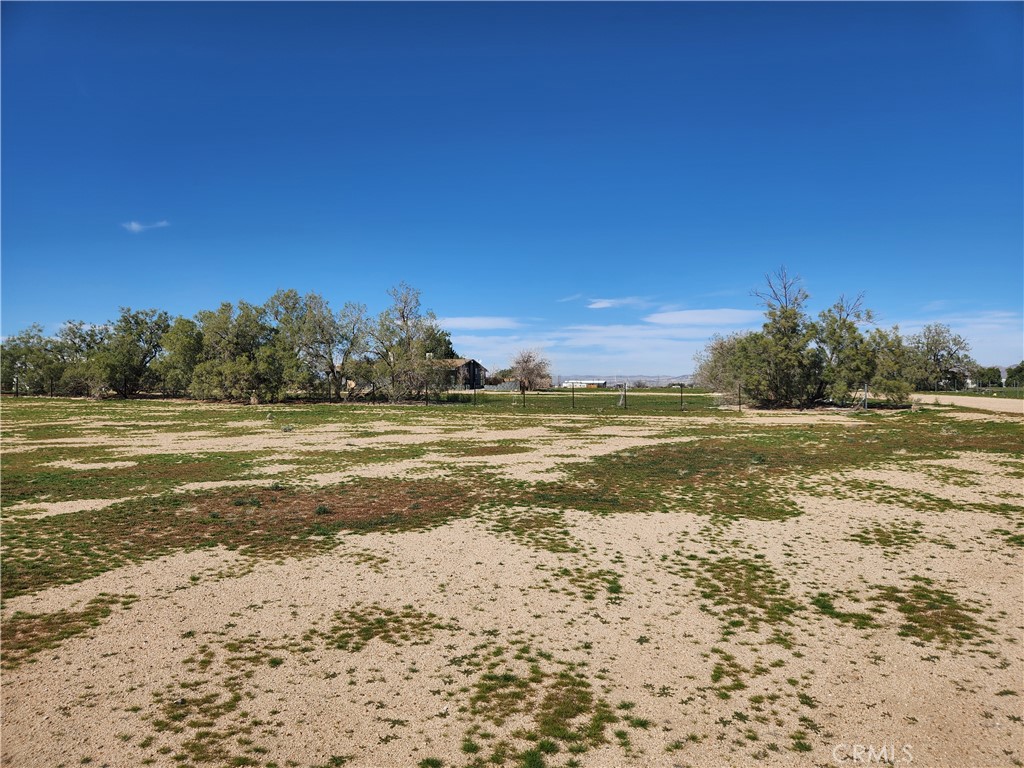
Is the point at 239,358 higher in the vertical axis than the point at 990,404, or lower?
higher

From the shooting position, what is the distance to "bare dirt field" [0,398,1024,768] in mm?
5430

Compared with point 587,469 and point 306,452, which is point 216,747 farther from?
point 306,452

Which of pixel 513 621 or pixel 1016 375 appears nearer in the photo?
pixel 513 621

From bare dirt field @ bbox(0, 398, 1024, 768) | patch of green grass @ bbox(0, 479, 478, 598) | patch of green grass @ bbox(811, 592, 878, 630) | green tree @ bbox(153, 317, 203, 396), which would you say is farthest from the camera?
green tree @ bbox(153, 317, 203, 396)

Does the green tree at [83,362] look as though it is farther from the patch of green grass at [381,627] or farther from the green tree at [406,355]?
the patch of green grass at [381,627]

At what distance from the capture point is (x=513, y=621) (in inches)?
320

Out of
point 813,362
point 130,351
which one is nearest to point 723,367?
point 813,362

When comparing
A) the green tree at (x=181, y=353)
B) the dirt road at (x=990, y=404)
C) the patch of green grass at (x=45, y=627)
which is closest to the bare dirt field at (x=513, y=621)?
the patch of green grass at (x=45, y=627)

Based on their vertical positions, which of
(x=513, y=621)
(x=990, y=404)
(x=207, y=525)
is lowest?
(x=513, y=621)

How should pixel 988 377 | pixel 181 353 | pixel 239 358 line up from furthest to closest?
1. pixel 988 377
2. pixel 181 353
3. pixel 239 358

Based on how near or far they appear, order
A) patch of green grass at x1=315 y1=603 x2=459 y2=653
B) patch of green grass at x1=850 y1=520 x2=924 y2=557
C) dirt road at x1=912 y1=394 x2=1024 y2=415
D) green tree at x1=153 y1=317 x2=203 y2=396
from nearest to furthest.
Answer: patch of green grass at x1=315 y1=603 x2=459 y2=653 < patch of green grass at x1=850 y1=520 x2=924 y2=557 < dirt road at x1=912 y1=394 x2=1024 y2=415 < green tree at x1=153 y1=317 x2=203 y2=396

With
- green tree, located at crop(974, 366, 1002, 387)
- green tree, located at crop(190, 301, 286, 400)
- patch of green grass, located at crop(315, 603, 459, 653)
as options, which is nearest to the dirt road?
patch of green grass, located at crop(315, 603, 459, 653)

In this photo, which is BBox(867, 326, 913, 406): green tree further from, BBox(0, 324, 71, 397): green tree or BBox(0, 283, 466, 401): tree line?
BBox(0, 324, 71, 397): green tree

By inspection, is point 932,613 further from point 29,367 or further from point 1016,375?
point 1016,375
